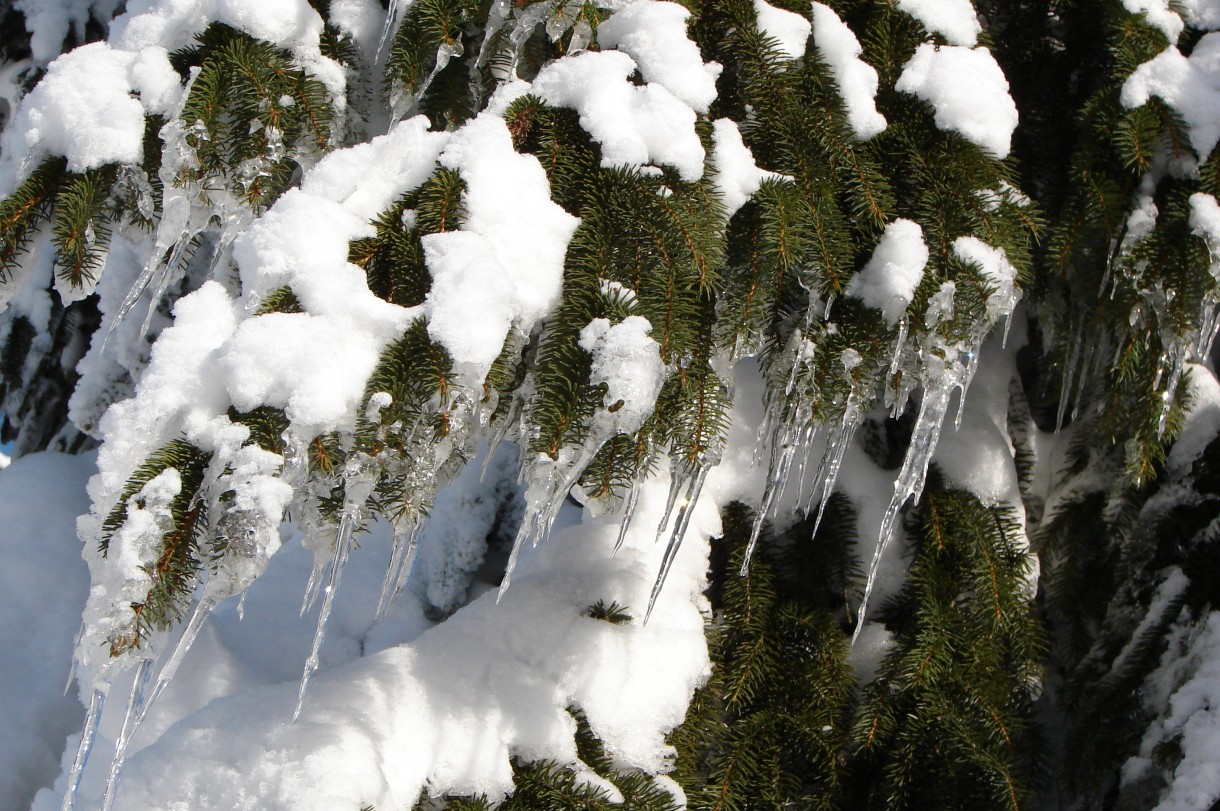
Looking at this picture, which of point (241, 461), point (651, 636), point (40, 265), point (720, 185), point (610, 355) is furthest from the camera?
A: point (40, 265)

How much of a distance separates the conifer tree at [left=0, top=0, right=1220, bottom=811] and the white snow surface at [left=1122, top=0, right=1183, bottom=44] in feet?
0.05

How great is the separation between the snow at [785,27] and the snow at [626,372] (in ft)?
2.18

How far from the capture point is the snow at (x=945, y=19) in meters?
1.75

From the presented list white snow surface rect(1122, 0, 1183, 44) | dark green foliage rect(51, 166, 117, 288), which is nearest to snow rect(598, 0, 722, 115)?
dark green foliage rect(51, 166, 117, 288)

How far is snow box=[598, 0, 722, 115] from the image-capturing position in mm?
1498

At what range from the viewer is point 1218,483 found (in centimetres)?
191

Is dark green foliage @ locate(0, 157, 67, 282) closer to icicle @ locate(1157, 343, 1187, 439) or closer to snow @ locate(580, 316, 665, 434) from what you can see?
snow @ locate(580, 316, 665, 434)

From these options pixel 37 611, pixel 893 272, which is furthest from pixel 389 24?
pixel 37 611

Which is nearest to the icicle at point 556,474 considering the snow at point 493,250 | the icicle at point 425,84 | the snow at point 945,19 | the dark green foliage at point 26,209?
the snow at point 493,250

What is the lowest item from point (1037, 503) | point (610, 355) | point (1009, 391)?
point (610, 355)

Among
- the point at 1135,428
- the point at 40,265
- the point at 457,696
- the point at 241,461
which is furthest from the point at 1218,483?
the point at 40,265

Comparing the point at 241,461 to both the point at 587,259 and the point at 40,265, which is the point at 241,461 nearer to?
the point at 587,259

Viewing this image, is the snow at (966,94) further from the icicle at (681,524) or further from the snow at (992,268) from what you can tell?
the icicle at (681,524)

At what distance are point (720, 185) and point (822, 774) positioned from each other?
112cm
